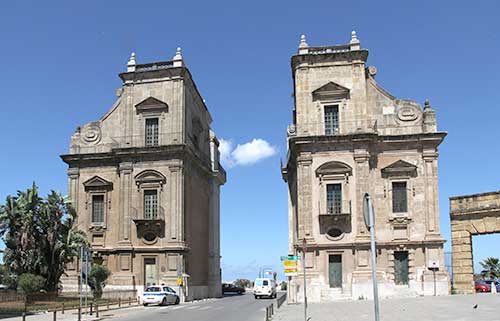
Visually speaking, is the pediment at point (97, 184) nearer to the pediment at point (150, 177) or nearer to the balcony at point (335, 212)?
the pediment at point (150, 177)

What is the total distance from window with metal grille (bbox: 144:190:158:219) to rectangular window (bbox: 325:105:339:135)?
537 inches

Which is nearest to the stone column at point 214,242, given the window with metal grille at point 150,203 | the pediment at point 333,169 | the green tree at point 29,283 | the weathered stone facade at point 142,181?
the weathered stone facade at point 142,181

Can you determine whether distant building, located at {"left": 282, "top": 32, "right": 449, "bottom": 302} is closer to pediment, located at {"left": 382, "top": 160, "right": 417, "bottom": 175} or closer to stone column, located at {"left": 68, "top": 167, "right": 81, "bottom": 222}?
pediment, located at {"left": 382, "top": 160, "right": 417, "bottom": 175}

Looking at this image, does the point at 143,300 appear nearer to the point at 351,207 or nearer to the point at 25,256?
the point at 25,256

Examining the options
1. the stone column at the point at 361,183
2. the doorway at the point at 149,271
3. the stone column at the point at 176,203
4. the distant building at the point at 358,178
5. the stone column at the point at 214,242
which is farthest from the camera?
the stone column at the point at 214,242

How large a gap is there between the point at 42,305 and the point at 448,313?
20.3 metres

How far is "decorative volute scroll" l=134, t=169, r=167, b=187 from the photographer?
44219 millimetres

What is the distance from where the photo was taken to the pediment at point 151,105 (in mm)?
45531

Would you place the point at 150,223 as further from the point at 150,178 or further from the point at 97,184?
the point at 97,184

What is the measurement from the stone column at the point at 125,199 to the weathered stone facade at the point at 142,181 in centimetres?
7

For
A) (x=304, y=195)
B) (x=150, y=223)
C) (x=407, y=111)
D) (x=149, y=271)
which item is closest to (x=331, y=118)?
(x=407, y=111)

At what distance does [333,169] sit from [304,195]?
262cm

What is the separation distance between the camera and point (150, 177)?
146 ft

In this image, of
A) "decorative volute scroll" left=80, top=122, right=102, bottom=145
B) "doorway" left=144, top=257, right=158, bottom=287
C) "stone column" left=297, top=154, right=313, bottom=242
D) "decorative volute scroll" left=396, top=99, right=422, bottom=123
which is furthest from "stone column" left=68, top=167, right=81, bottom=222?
"decorative volute scroll" left=396, top=99, right=422, bottom=123
